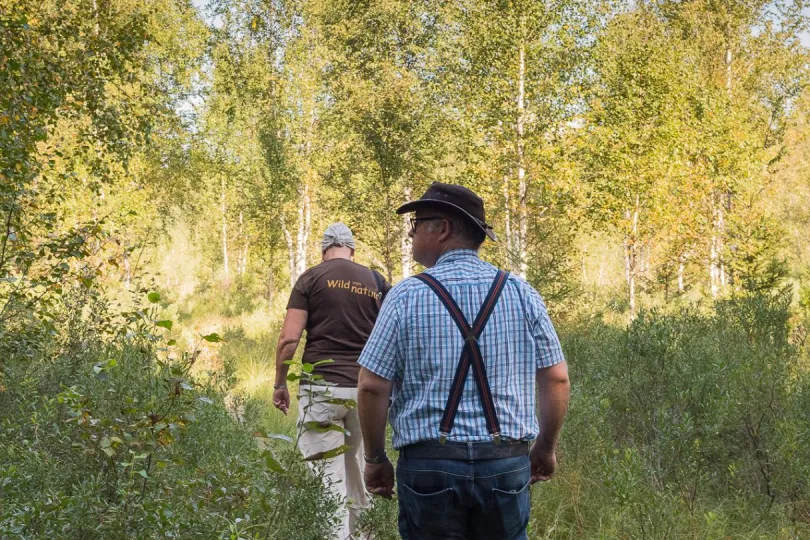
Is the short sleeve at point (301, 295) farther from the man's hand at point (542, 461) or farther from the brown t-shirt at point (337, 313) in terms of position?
the man's hand at point (542, 461)

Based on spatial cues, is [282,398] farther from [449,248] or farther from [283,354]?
[449,248]

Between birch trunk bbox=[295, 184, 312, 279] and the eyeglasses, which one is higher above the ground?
birch trunk bbox=[295, 184, 312, 279]

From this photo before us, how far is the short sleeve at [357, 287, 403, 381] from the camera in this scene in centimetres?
284

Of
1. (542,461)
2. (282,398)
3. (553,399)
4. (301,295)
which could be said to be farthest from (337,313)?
(553,399)

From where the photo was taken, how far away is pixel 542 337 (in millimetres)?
2963

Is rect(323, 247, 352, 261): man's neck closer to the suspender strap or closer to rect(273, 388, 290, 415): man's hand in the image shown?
rect(273, 388, 290, 415): man's hand

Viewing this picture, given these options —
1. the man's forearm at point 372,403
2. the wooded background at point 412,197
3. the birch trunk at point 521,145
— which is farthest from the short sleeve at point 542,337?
the birch trunk at point 521,145

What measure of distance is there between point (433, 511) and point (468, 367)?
52 cm

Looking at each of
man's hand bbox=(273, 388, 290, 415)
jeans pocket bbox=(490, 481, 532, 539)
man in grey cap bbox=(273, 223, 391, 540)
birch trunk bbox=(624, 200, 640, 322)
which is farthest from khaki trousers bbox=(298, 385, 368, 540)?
birch trunk bbox=(624, 200, 640, 322)

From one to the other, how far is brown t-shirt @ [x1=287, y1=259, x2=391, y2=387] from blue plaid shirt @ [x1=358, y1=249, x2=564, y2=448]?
234 cm

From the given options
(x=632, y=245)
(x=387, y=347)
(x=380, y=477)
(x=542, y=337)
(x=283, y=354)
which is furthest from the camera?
(x=632, y=245)

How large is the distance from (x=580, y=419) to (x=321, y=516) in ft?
11.7

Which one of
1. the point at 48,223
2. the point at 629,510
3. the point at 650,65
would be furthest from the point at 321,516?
the point at 650,65

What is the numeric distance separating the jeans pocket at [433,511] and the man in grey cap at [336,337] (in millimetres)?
2402
